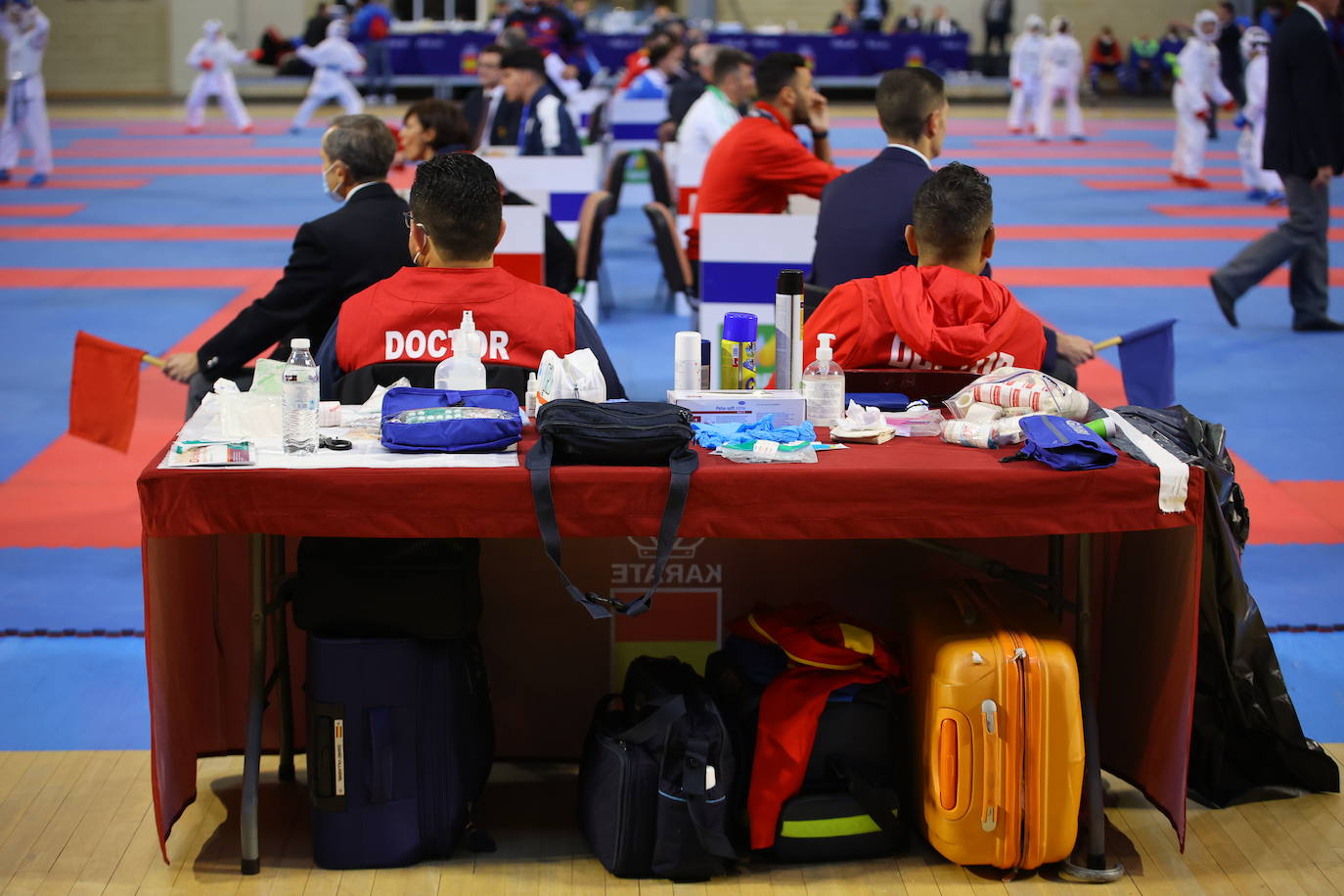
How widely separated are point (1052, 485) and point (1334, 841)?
1272 mm

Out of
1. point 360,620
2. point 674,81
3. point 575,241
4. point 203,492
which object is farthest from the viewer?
point 674,81

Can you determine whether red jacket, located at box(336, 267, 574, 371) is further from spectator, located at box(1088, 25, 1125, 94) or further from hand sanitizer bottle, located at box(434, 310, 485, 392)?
spectator, located at box(1088, 25, 1125, 94)

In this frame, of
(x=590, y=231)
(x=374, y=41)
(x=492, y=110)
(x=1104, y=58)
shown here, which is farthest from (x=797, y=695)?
(x=1104, y=58)

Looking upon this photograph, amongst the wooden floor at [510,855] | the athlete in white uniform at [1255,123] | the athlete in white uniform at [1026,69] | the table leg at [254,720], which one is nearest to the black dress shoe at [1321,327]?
the athlete in white uniform at [1255,123]

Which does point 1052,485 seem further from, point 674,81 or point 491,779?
point 674,81

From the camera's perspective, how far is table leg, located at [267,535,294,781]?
4.17 metres

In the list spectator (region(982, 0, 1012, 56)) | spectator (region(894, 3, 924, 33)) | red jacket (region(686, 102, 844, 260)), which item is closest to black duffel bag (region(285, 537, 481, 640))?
red jacket (region(686, 102, 844, 260))

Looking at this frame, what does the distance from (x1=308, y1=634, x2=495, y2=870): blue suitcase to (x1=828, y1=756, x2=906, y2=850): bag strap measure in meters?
0.94

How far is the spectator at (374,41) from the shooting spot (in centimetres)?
3028

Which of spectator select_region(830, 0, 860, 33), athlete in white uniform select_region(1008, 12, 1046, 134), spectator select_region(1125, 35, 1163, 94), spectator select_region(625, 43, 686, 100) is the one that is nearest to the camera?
spectator select_region(625, 43, 686, 100)

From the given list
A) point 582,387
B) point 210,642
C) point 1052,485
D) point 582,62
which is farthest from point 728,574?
point 582,62

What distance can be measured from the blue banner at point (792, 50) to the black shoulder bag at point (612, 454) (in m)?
28.3

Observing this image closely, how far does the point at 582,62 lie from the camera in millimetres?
25438

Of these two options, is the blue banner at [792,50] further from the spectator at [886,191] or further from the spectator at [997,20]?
the spectator at [886,191]
